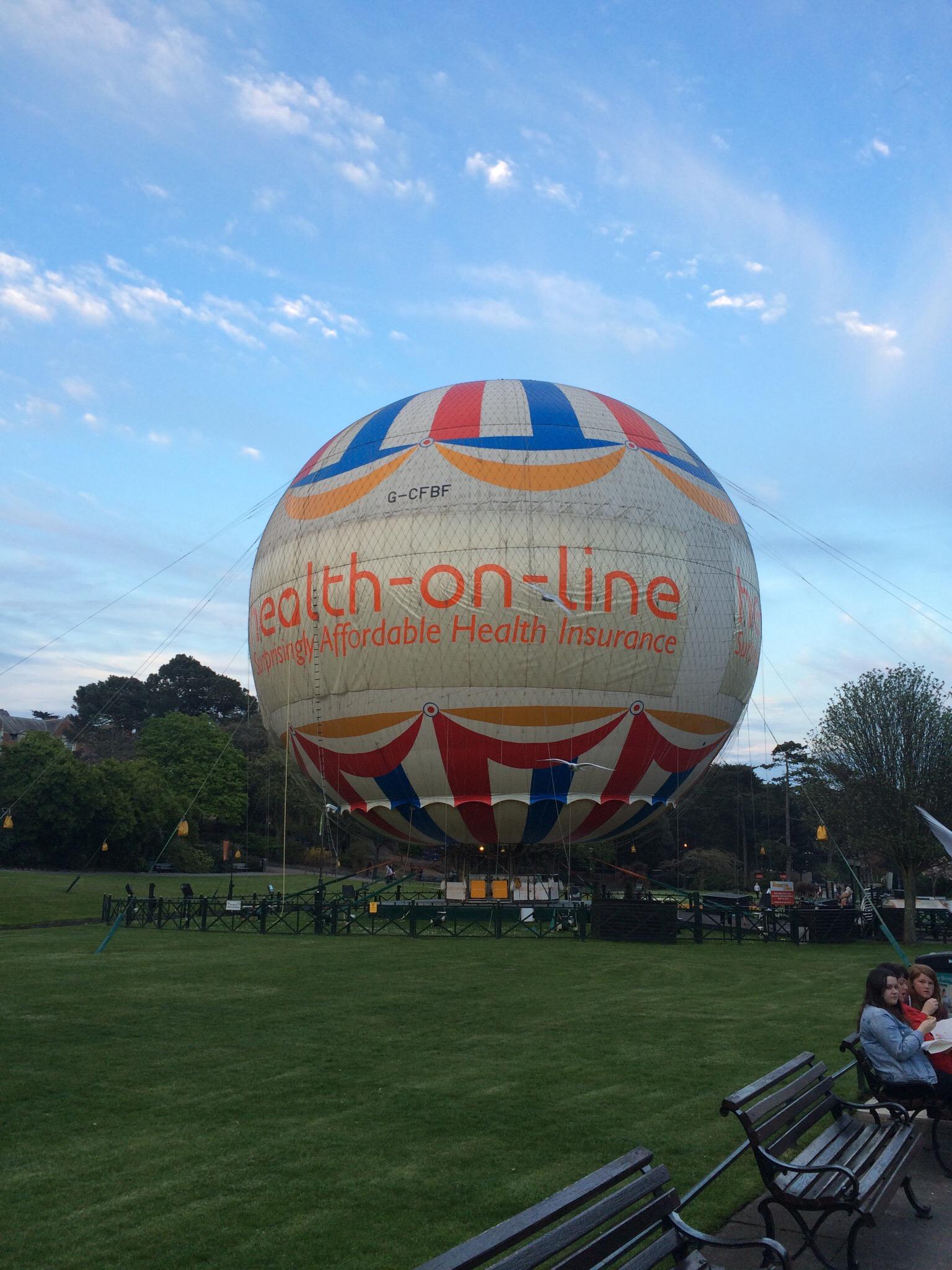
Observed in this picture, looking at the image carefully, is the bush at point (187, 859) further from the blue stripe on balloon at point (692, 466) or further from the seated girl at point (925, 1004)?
the seated girl at point (925, 1004)

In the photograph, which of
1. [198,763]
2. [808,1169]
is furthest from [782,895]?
[198,763]

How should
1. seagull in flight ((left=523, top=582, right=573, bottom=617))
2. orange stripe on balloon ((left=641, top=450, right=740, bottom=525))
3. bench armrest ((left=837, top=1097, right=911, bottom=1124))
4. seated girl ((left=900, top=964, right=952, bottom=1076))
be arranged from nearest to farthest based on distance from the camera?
1. bench armrest ((left=837, top=1097, right=911, bottom=1124))
2. seated girl ((left=900, top=964, right=952, bottom=1076))
3. seagull in flight ((left=523, top=582, right=573, bottom=617))
4. orange stripe on balloon ((left=641, top=450, right=740, bottom=525))

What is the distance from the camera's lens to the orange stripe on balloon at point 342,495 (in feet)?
82.6

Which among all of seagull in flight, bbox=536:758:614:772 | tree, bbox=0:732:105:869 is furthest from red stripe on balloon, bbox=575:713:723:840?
tree, bbox=0:732:105:869

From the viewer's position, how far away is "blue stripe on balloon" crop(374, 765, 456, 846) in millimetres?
25125

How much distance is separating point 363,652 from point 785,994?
519 inches

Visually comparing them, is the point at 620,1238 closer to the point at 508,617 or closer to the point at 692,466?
the point at 508,617

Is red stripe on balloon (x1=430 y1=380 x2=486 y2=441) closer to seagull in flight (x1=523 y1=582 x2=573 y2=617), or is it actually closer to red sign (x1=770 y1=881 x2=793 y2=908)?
seagull in flight (x1=523 y1=582 x2=573 y2=617)

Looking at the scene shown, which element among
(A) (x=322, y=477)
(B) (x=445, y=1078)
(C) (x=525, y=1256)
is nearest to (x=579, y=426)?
(A) (x=322, y=477)

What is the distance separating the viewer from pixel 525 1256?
3.54 m

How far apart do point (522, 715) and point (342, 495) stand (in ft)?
25.0

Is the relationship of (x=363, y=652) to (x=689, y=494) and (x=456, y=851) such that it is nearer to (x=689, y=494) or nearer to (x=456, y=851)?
(x=456, y=851)

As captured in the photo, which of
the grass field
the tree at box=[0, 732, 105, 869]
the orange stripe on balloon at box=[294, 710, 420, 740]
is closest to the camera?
the orange stripe on balloon at box=[294, 710, 420, 740]

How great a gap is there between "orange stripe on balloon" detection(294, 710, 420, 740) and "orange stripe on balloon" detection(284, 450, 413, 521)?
5498mm
